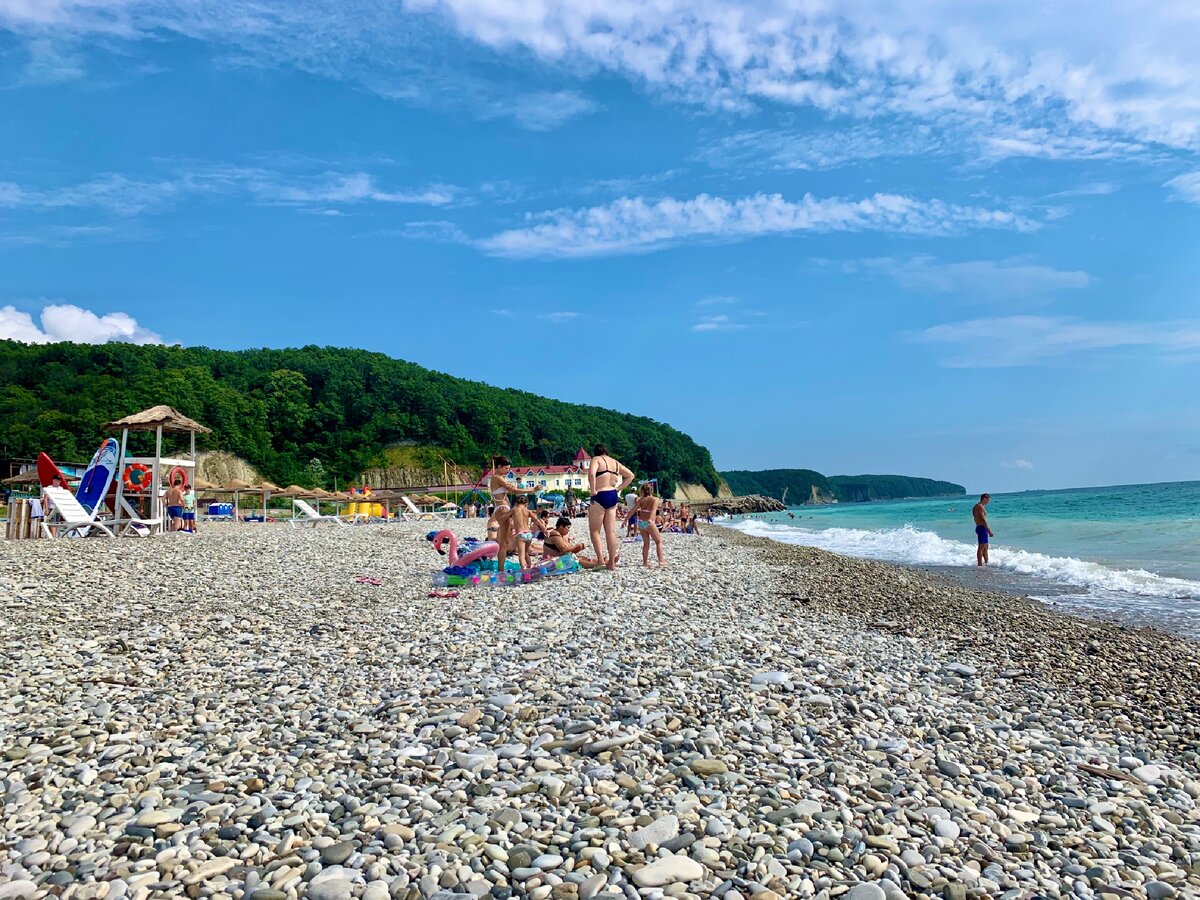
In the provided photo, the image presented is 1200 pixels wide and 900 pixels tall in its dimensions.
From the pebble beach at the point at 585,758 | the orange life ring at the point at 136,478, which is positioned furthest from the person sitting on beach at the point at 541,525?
the orange life ring at the point at 136,478

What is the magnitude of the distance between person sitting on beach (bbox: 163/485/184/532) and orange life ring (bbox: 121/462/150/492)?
1.77m

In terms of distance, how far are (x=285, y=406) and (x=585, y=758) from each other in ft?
315

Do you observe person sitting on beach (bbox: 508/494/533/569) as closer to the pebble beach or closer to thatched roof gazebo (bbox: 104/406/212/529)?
the pebble beach

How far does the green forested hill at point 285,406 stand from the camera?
71188mm

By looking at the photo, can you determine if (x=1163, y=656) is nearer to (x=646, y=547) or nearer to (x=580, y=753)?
(x=580, y=753)

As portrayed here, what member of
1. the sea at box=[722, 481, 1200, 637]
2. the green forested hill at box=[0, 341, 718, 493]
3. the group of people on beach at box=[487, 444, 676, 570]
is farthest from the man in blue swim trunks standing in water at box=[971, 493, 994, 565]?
the green forested hill at box=[0, 341, 718, 493]

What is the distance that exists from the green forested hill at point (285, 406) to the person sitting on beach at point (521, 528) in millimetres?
70603

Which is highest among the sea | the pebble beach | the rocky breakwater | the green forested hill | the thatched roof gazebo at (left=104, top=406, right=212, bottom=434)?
the green forested hill

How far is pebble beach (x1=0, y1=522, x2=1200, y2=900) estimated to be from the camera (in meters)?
2.85

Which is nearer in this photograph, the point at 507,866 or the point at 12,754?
the point at 507,866

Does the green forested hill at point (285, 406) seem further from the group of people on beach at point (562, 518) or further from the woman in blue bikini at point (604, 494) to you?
the woman in blue bikini at point (604, 494)

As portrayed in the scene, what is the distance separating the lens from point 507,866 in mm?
2855

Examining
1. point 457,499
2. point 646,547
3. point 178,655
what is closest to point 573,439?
point 457,499

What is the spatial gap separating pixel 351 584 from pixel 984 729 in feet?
28.0
